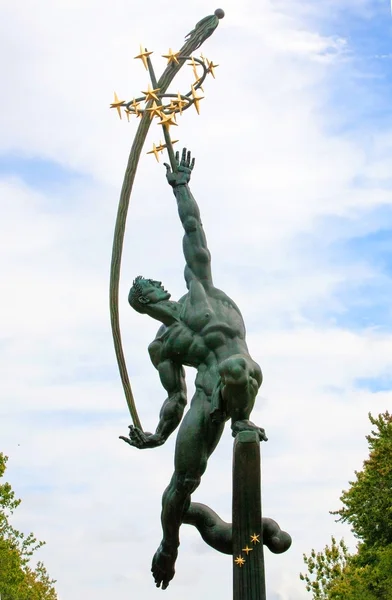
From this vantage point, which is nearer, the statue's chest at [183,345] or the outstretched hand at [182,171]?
the statue's chest at [183,345]

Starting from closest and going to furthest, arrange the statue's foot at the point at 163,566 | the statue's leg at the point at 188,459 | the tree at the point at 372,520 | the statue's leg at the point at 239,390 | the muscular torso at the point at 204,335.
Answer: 1. the statue's leg at the point at 239,390
2. the statue's leg at the point at 188,459
3. the muscular torso at the point at 204,335
4. the statue's foot at the point at 163,566
5. the tree at the point at 372,520

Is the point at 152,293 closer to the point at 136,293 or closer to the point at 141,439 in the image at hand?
the point at 136,293

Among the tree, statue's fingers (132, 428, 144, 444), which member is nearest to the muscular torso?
statue's fingers (132, 428, 144, 444)

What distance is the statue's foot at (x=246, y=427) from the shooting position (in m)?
12.3

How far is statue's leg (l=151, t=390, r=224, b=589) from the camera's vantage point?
12.6 m

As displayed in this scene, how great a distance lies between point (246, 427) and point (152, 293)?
212 centimetres

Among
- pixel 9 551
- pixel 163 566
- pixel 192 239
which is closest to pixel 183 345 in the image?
pixel 192 239

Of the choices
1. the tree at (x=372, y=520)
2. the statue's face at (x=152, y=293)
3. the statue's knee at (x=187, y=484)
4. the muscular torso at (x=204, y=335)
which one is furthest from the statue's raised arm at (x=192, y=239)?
the tree at (x=372, y=520)

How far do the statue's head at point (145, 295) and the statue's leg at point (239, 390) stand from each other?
147cm

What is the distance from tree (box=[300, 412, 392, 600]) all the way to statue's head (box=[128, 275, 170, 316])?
20.2 metres

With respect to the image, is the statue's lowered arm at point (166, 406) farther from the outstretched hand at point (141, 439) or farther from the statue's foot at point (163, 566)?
the statue's foot at point (163, 566)

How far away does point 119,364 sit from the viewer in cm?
1323

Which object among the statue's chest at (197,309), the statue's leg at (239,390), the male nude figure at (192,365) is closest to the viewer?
the statue's leg at (239,390)

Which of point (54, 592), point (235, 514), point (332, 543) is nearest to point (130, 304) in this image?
point (235, 514)
